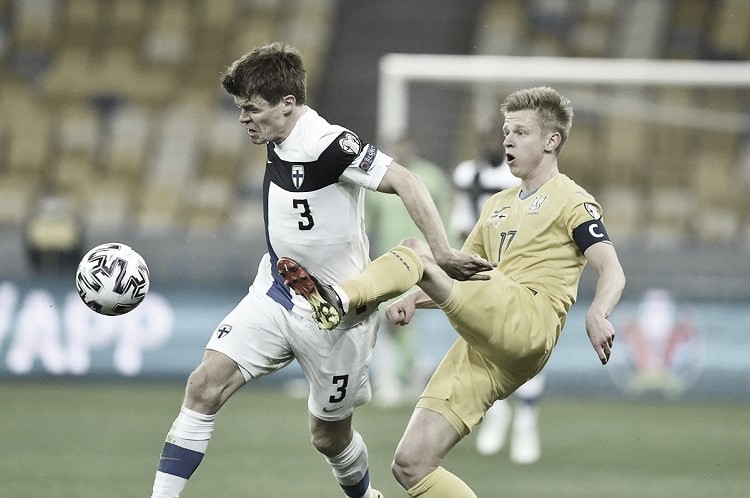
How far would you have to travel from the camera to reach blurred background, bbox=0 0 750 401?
12320 millimetres

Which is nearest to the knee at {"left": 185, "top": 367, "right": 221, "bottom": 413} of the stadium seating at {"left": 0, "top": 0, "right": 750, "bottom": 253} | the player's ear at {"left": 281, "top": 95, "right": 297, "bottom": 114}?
the player's ear at {"left": 281, "top": 95, "right": 297, "bottom": 114}

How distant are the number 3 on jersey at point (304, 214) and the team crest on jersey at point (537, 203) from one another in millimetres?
937

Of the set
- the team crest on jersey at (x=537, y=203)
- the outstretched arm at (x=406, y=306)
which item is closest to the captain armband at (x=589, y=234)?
the team crest on jersey at (x=537, y=203)

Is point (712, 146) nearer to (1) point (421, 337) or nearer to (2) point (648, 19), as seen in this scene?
(1) point (421, 337)

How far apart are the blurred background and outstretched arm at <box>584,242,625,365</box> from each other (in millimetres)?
6839

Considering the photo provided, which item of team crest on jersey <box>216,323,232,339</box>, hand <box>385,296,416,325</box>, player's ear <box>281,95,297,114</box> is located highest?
player's ear <box>281,95,297,114</box>

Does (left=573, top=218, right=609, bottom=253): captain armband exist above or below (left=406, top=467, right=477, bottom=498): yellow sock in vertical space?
above

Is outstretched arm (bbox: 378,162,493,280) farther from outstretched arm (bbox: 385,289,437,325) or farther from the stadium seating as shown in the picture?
the stadium seating

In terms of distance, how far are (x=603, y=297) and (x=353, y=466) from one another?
63.8 inches

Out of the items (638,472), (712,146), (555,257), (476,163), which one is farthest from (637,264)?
(555,257)

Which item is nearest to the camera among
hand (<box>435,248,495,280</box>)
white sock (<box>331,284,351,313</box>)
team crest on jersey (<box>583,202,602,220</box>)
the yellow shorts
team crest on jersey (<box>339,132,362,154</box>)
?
white sock (<box>331,284,351,313</box>)

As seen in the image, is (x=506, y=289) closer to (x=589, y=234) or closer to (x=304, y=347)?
(x=589, y=234)

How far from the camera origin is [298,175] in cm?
558

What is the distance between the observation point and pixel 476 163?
31.7 feet
